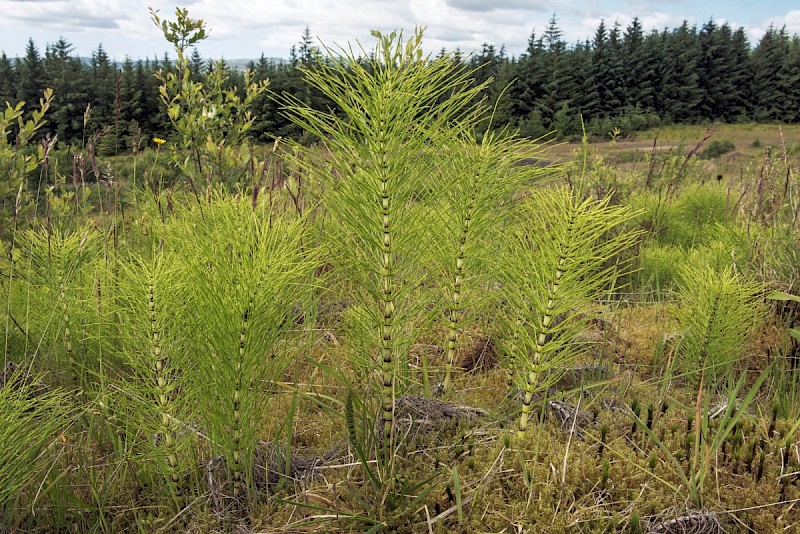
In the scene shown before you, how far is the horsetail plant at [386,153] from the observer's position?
1470 mm

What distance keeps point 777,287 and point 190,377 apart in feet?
9.78

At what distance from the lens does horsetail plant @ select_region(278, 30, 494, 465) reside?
4.82 ft

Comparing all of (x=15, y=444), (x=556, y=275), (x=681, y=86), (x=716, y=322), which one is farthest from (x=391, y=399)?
(x=681, y=86)

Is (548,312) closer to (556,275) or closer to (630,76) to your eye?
(556,275)

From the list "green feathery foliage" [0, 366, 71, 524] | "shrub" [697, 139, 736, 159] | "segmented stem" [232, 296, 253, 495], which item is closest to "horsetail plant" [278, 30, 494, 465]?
"segmented stem" [232, 296, 253, 495]

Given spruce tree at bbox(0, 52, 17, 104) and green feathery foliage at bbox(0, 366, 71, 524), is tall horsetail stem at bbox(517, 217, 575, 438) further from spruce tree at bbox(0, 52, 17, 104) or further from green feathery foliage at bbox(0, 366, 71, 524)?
spruce tree at bbox(0, 52, 17, 104)

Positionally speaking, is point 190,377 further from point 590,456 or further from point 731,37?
point 731,37

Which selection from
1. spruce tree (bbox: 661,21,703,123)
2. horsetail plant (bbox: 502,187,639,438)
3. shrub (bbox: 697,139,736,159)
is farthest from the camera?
spruce tree (bbox: 661,21,703,123)

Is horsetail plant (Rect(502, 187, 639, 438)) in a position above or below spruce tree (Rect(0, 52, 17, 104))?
below

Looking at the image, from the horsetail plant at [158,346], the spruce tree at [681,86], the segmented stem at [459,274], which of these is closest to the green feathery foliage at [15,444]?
the horsetail plant at [158,346]

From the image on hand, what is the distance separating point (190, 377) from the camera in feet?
5.25

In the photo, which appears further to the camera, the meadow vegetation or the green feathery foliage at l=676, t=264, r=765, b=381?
the green feathery foliage at l=676, t=264, r=765, b=381

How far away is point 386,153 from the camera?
58.6 inches

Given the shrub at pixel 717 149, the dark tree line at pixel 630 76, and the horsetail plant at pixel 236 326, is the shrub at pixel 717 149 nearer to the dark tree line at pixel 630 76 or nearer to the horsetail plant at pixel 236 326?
the dark tree line at pixel 630 76
